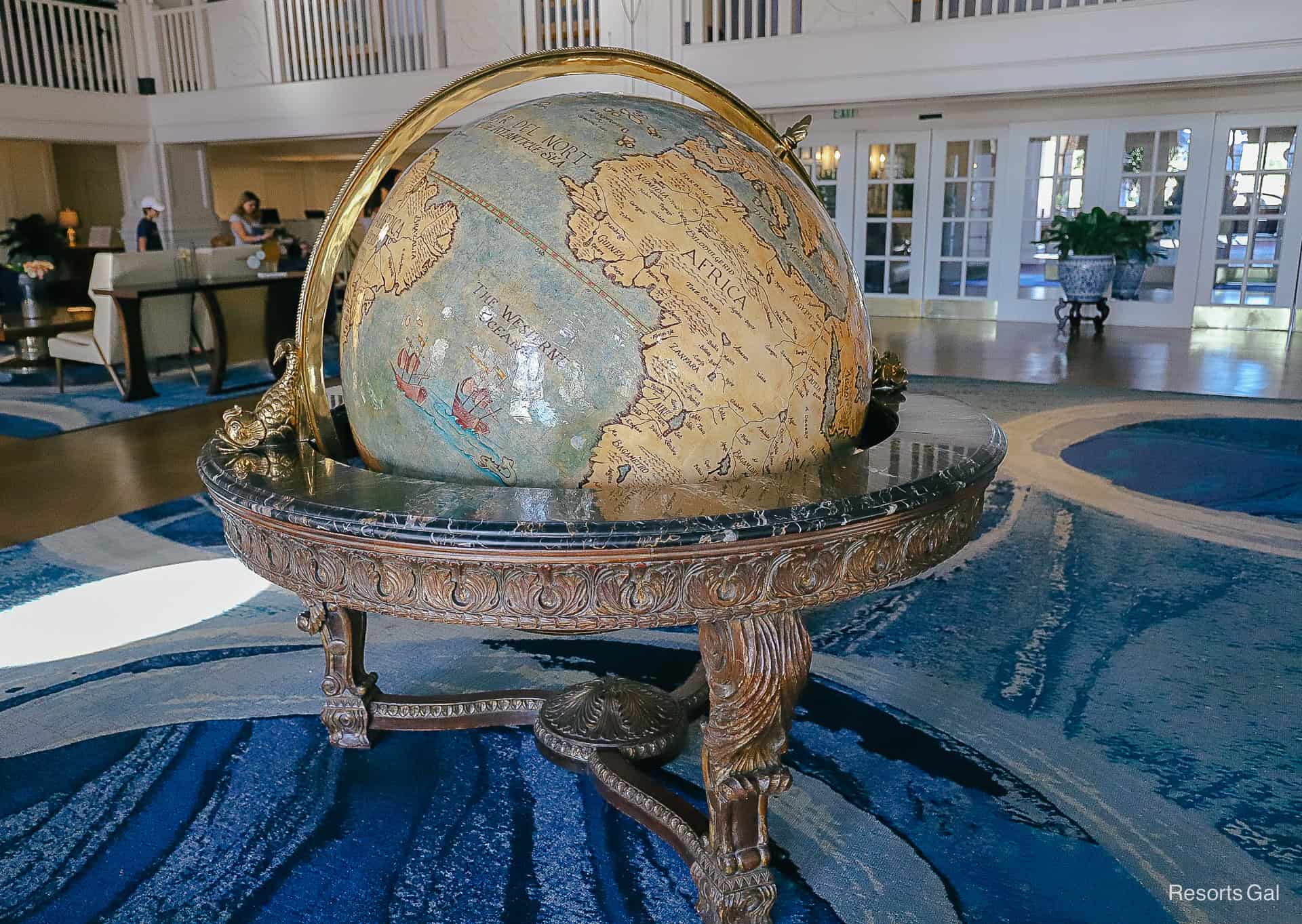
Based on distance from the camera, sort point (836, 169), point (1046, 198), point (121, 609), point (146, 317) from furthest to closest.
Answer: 1. point (836, 169)
2. point (1046, 198)
3. point (146, 317)
4. point (121, 609)

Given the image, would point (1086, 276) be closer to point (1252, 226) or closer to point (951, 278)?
point (1252, 226)

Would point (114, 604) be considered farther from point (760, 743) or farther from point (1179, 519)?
point (1179, 519)

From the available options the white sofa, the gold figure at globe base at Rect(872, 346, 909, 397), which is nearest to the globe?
the gold figure at globe base at Rect(872, 346, 909, 397)

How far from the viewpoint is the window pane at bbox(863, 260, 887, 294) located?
13.5 metres

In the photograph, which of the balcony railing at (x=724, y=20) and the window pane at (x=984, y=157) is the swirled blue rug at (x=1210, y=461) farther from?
the window pane at (x=984, y=157)

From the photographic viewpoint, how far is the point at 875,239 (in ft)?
44.1

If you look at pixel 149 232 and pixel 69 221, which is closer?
pixel 149 232

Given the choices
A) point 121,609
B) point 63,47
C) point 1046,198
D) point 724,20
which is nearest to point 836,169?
point 1046,198

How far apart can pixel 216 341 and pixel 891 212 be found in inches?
351

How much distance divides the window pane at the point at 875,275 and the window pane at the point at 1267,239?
14.2 feet

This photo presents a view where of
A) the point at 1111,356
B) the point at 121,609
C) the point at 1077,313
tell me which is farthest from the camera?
the point at 1077,313

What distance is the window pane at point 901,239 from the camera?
13164 mm

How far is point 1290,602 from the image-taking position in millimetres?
3346

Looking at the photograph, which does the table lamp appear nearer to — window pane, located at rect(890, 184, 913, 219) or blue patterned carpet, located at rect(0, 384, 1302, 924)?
window pane, located at rect(890, 184, 913, 219)
